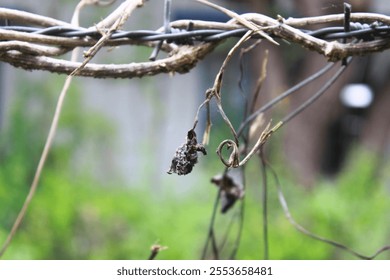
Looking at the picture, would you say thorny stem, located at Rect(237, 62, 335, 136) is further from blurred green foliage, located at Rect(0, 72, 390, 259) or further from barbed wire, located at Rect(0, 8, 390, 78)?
blurred green foliage, located at Rect(0, 72, 390, 259)

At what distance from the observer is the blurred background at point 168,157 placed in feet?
10.3

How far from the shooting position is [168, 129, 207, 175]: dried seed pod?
88cm

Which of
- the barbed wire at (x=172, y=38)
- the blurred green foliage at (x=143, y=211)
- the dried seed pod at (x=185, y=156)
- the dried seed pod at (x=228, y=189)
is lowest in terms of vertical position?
the blurred green foliage at (x=143, y=211)

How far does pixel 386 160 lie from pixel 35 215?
2.32 m

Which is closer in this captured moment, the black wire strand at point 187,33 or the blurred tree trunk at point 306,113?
the black wire strand at point 187,33

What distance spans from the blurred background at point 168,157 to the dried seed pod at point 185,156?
1.97m

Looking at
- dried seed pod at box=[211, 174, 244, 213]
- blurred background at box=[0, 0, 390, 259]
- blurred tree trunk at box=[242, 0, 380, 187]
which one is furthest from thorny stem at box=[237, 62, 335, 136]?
blurred tree trunk at box=[242, 0, 380, 187]

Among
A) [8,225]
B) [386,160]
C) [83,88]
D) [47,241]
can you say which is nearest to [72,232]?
[47,241]

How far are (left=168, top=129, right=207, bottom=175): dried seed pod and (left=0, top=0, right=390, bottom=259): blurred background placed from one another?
6.47 feet

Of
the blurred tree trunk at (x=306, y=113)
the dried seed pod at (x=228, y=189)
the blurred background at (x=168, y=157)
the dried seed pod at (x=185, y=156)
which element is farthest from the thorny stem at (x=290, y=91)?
the blurred tree trunk at (x=306, y=113)

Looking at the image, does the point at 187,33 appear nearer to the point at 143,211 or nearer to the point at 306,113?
the point at 143,211

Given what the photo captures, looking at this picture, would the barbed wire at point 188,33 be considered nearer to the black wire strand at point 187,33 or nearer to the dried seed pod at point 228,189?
the black wire strand at point 187,33

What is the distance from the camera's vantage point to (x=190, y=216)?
130 inches

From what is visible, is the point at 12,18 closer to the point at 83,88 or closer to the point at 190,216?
the point at 190,216
